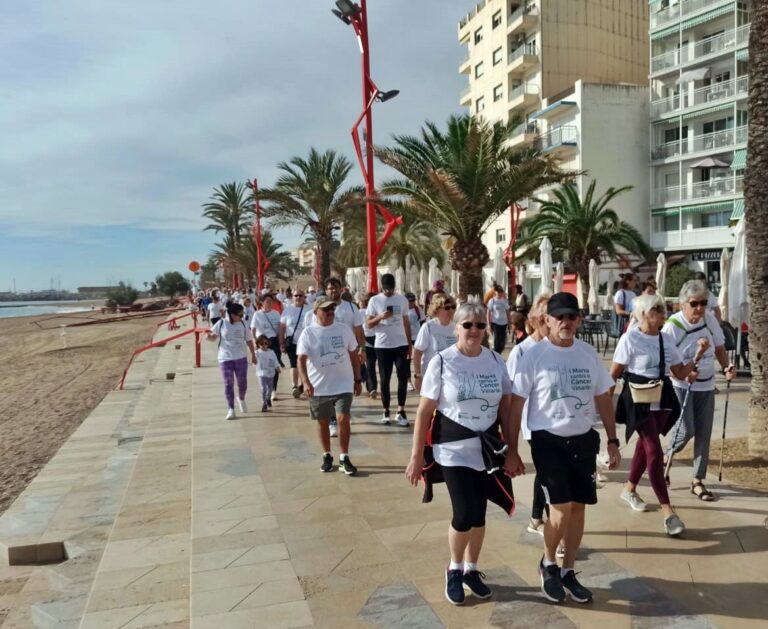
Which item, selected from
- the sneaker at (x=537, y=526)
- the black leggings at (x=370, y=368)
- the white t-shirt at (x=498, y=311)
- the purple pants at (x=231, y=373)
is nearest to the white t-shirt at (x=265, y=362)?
the purple pants at (x=231, y=373)

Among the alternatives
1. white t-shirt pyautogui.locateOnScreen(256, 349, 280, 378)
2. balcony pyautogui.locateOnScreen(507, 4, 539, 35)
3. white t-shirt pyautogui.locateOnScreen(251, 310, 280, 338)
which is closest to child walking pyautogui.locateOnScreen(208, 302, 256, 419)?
white t-shirt pyautogui.locateOnScreen(256, 349, 280, 378)

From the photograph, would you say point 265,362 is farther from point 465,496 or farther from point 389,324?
point 465,496

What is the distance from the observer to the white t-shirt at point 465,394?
3.36 metres

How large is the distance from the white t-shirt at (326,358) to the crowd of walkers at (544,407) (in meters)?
0.01

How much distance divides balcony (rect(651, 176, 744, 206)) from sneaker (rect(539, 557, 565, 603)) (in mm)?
33199

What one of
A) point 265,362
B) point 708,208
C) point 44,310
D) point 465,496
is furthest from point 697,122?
point 44,310

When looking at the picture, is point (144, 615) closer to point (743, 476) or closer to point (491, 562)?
point (491, 562)

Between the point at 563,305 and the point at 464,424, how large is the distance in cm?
82

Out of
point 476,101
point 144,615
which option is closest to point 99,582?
point 144,615

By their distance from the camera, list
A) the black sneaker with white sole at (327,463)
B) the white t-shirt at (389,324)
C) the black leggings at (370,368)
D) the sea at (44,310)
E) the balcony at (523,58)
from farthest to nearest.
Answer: the sea at (44,310), the balcony at (523,58), the black leggings at (370,368), the white t-shirt at (389,324), the black sneaker with white sole at (327,463)

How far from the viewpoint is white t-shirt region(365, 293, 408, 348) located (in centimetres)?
794

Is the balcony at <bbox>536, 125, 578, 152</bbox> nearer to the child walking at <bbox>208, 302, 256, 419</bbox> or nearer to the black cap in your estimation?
the child walking at <bbox>208, 302, 256, 419</bbox>

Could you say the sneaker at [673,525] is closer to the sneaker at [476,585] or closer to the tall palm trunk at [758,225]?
the sneaker at [476,585]

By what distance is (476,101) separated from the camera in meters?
49.2
